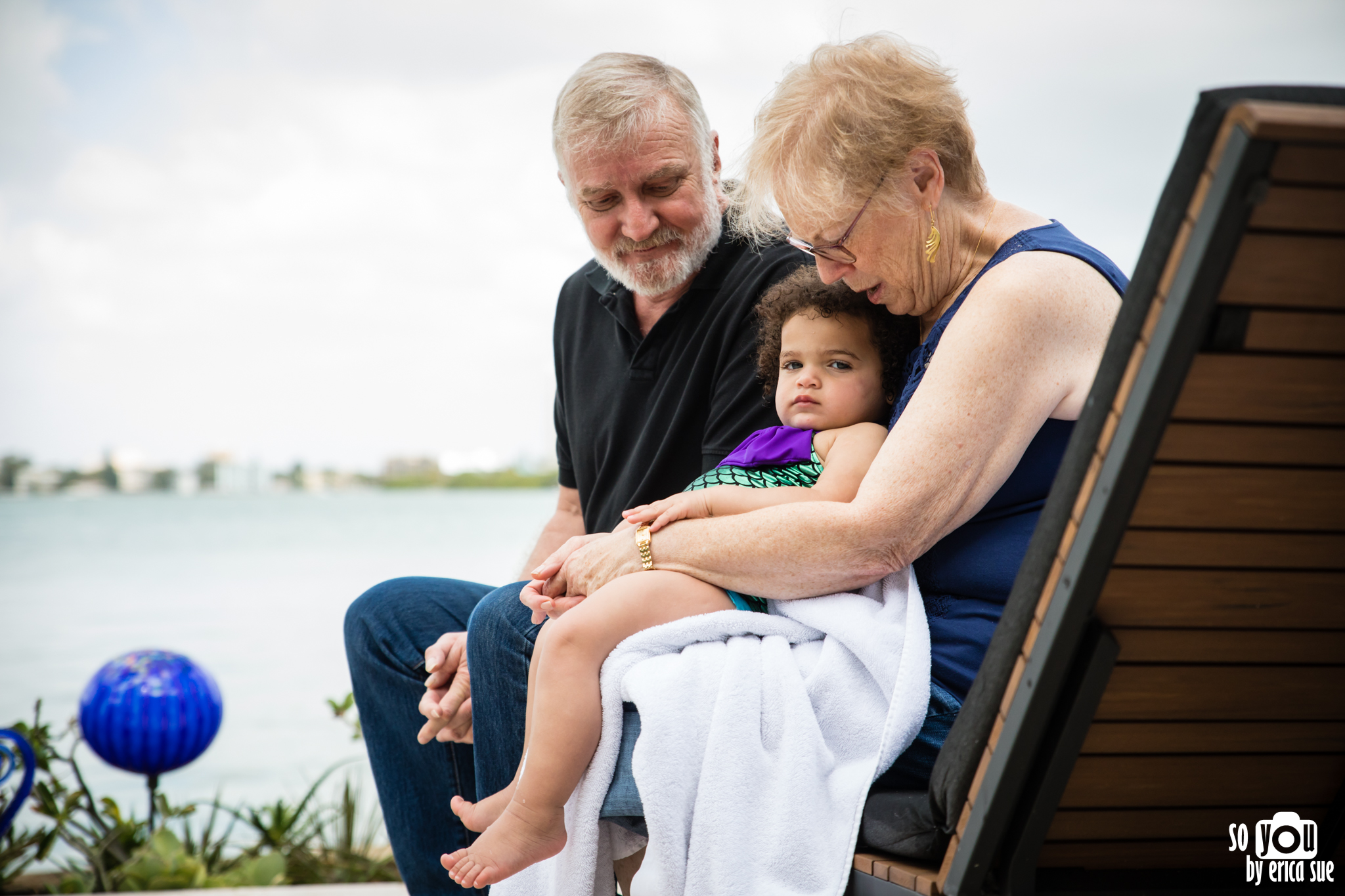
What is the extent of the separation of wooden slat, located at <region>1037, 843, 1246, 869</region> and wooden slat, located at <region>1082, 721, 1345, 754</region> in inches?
5.3

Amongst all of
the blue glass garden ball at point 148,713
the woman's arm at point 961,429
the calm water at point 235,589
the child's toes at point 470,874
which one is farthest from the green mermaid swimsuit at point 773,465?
the blue glass garden ball at point 148,713

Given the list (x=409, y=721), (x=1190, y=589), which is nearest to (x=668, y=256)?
(x=409, y=721)

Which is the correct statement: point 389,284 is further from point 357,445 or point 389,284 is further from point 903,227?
point 903,227

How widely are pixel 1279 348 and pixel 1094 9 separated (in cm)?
1086

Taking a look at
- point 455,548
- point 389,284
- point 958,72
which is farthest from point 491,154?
point 958,72

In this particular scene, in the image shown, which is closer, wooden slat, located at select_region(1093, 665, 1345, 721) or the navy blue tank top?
wooden slat, located at select_region(1093, 665, 1345, 721)

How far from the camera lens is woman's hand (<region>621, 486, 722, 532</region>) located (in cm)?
162

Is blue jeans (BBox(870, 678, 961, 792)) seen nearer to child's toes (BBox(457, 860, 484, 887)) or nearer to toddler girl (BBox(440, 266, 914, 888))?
toddler girl (BBox(440, 266, 914, 888))

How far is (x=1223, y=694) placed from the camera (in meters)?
1.04

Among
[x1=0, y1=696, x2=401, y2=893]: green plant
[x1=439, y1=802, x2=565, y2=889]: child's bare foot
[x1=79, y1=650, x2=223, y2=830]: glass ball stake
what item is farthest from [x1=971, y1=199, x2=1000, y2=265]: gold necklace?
[x1=79, y1=650, x2=223, y2=830]: glass ball stake

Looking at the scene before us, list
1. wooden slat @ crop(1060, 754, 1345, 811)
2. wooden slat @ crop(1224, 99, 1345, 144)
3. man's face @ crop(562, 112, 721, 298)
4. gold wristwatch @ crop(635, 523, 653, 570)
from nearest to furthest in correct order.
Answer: wooden slat @ crop(1224, 99, 1345, 144)
wooden slat @ crop(1060, 754, 1345, 811)
gold wristwatch @ crop(635, 523, 653, 570)
man's face @ crop(562, 112, 721, 298)

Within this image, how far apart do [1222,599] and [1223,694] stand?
13 centimetres

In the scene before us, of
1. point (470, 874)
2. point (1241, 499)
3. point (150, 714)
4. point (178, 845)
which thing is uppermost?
point (1241, 499)
